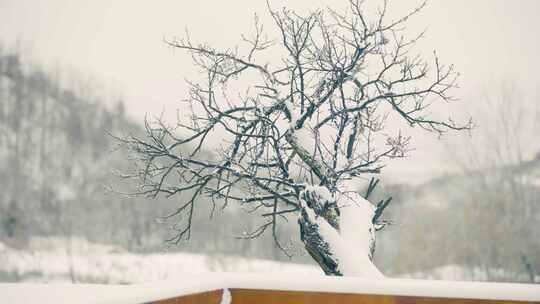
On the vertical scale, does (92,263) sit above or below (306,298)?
below

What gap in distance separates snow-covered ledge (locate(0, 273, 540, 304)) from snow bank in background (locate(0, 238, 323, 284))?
Result: 1234 centimetres

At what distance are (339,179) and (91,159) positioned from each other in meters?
14.3

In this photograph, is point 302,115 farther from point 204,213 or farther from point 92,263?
point 92,263

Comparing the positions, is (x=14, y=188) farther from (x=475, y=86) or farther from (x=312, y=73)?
(x=475, y=86)

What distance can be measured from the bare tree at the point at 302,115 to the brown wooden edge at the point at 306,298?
2.55m

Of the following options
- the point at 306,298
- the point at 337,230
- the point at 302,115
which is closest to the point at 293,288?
the point at 306,298

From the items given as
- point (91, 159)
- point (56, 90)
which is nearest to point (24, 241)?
point (91, 159)

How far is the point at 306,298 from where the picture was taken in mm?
1855

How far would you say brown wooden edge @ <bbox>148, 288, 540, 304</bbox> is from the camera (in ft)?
5.81

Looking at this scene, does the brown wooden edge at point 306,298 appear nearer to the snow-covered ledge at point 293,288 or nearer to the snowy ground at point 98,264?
the snow-covered ledge at point 293,288

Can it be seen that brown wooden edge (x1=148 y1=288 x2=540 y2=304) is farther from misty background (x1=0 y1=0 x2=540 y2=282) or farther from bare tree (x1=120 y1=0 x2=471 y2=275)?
misty background (x1=0 y1=0 x2=540 y2=282)

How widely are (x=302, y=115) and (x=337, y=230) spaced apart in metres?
1.21

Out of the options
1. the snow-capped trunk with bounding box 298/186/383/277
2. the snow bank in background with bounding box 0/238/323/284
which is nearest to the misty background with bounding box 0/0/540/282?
the snow bank in background with bounding box 0/238/323/284

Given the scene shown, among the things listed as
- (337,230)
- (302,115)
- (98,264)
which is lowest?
(98,264)
